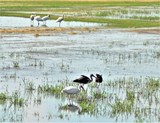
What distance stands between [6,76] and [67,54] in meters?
7.45

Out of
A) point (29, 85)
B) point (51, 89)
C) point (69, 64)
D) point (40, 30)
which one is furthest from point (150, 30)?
point (51, 89)

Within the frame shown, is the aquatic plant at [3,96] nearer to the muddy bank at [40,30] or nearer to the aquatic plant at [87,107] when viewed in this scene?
the aquatic plant at [87,107]

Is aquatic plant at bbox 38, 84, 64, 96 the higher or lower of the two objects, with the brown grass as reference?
lower

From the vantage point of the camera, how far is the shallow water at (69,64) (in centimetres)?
1585

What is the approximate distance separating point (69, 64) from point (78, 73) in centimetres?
262

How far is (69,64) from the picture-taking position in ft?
82.6

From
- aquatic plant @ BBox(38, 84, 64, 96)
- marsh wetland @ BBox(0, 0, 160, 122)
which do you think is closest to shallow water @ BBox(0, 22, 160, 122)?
marsh wetland @ BBox(0, 0, 160, 122)

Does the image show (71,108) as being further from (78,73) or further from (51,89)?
(78,73)

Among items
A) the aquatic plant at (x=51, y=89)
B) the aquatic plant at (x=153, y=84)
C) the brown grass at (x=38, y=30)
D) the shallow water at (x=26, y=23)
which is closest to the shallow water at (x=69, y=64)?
the aquatic plant at (x=51, y=89)

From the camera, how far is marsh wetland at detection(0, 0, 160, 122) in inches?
624

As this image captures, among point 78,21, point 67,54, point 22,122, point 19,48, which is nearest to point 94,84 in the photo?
point 22,122

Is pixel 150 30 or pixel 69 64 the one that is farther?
pixel 150 30

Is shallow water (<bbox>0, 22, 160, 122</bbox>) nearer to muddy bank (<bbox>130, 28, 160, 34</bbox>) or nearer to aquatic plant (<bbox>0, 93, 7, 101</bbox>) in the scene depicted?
aquatic plant (<bbox>0, 93, 7, 101</bbox>)

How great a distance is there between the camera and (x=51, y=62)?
84.2ft
